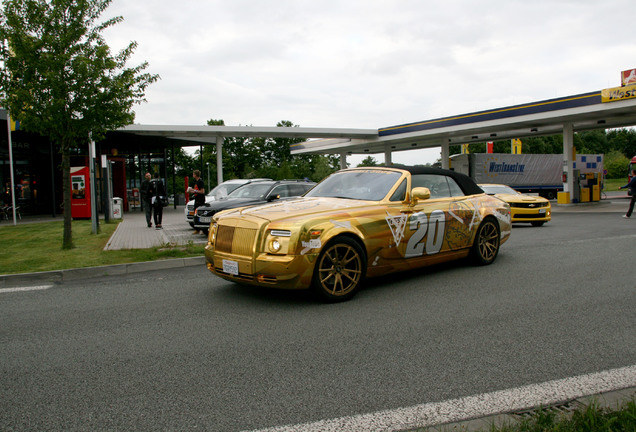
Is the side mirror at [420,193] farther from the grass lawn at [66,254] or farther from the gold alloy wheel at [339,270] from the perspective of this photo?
the grass lawn at [66,254]

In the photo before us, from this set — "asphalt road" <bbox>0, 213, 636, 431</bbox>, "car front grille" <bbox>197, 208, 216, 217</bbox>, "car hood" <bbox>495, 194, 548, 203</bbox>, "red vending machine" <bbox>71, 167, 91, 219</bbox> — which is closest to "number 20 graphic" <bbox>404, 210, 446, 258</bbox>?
Result: "asphalt road" <bbox>0, 213, 636, 431</bbox>

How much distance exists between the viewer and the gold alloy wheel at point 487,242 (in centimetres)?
779

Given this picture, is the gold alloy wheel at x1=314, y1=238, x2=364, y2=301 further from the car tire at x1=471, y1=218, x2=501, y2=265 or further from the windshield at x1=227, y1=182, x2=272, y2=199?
the windshield at x1=227, y1=182, x2=272, y2=199

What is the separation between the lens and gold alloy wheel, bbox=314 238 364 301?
5500 millimetres

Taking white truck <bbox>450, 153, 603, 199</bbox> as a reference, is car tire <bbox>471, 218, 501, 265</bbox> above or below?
below

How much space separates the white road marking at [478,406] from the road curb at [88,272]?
6324 mm

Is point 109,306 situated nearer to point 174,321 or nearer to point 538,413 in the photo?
point 174,321

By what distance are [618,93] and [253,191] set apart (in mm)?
18791

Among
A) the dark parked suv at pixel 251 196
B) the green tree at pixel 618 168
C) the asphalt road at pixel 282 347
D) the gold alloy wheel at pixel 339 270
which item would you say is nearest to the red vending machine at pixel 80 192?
the dark parked suv at pixel 251 196

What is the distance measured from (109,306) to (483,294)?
4.46 metres

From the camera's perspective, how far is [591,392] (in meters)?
3.22

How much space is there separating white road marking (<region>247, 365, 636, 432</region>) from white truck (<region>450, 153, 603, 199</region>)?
30.3m

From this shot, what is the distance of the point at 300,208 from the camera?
6.02m

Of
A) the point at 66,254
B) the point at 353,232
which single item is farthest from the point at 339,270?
the point at 66,254
